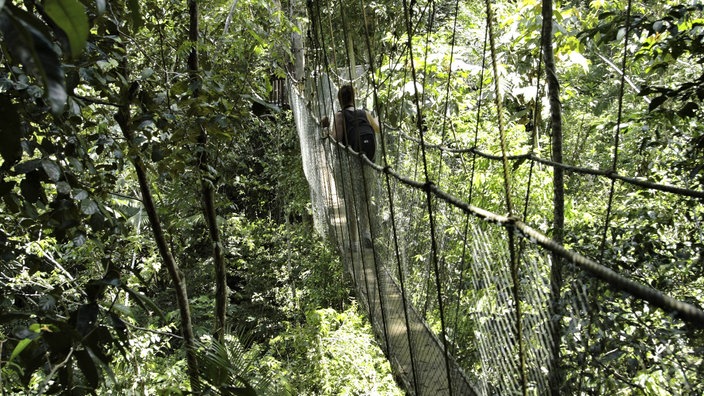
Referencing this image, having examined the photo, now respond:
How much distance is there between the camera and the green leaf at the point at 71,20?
27 centimetres

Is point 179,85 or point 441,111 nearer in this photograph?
point 179,85

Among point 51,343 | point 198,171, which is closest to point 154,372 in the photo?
point 198,171

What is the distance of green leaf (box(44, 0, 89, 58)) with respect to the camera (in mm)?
270

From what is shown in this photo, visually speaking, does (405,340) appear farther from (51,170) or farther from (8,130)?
(8,130)

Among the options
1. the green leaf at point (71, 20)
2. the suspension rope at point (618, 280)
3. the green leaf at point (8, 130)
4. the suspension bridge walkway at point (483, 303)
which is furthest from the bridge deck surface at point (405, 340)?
the green leaf at point (71, 20)

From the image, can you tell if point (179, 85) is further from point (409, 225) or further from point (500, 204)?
point (500, 204)

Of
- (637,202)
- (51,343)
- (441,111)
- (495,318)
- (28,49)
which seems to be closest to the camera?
(28,49)

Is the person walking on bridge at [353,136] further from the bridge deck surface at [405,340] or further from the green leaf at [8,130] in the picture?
the green leaf at [8,130]


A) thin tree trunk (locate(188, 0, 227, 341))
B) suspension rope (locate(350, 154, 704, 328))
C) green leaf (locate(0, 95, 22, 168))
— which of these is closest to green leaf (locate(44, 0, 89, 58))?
green leaf (locate(0, 95, 22, 168))

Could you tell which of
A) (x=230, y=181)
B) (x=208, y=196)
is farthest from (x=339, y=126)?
(x=208, y=196)

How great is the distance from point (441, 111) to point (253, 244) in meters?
3.95

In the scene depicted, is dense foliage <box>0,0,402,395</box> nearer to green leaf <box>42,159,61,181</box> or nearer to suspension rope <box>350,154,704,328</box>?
green leaf <box>42,159,61,181</box>

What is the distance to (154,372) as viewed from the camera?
366cm

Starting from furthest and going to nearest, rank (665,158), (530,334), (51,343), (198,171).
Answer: (665,158) < (198,171) < (530,334) < (51,343)
